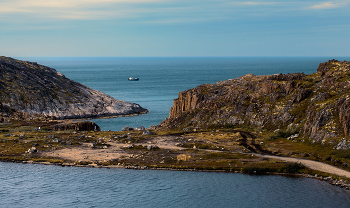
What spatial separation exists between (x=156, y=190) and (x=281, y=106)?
58.5 metres

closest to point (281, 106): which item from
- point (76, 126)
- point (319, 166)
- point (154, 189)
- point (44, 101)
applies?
point (319, 166)

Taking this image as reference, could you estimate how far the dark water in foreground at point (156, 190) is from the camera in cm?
6362

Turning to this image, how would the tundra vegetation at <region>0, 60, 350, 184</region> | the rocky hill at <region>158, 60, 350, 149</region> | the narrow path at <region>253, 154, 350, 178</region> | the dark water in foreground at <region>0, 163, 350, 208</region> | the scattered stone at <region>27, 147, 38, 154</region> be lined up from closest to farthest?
the dark water in foreground at <region>0, 163, 350, 208</region>
the narrow path at <region>253, 154, 350, 178</region>
the tundra vegetation at <region>0, 60, 350, 184</region>
the rocky hill at <region>158, 60, 350, 149</region>
the scattered stone at <region>27, 147, 38, 154</region>

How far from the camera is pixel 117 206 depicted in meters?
62.6

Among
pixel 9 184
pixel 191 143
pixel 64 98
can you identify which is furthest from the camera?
pixel 64 98

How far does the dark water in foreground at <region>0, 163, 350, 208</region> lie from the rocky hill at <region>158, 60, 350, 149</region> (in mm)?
22805

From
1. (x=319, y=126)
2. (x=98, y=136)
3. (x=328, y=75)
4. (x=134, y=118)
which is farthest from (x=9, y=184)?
(x=134, y=118)

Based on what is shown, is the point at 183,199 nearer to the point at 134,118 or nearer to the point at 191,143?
the point at 191,143

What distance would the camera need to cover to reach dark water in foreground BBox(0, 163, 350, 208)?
6362 cm

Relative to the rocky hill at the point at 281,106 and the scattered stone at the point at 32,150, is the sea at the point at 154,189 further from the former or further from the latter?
the rocky hill at the point at 281,106

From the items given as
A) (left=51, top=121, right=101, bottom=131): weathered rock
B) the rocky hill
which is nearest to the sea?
the rocky hill

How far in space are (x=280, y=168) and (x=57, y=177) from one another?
46.1 metres

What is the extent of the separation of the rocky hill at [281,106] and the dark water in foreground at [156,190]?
74.8 ft

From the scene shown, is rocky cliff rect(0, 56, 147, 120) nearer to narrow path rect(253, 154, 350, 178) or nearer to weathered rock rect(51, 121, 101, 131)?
weathered rock rect(51, 121, 101, 131)
